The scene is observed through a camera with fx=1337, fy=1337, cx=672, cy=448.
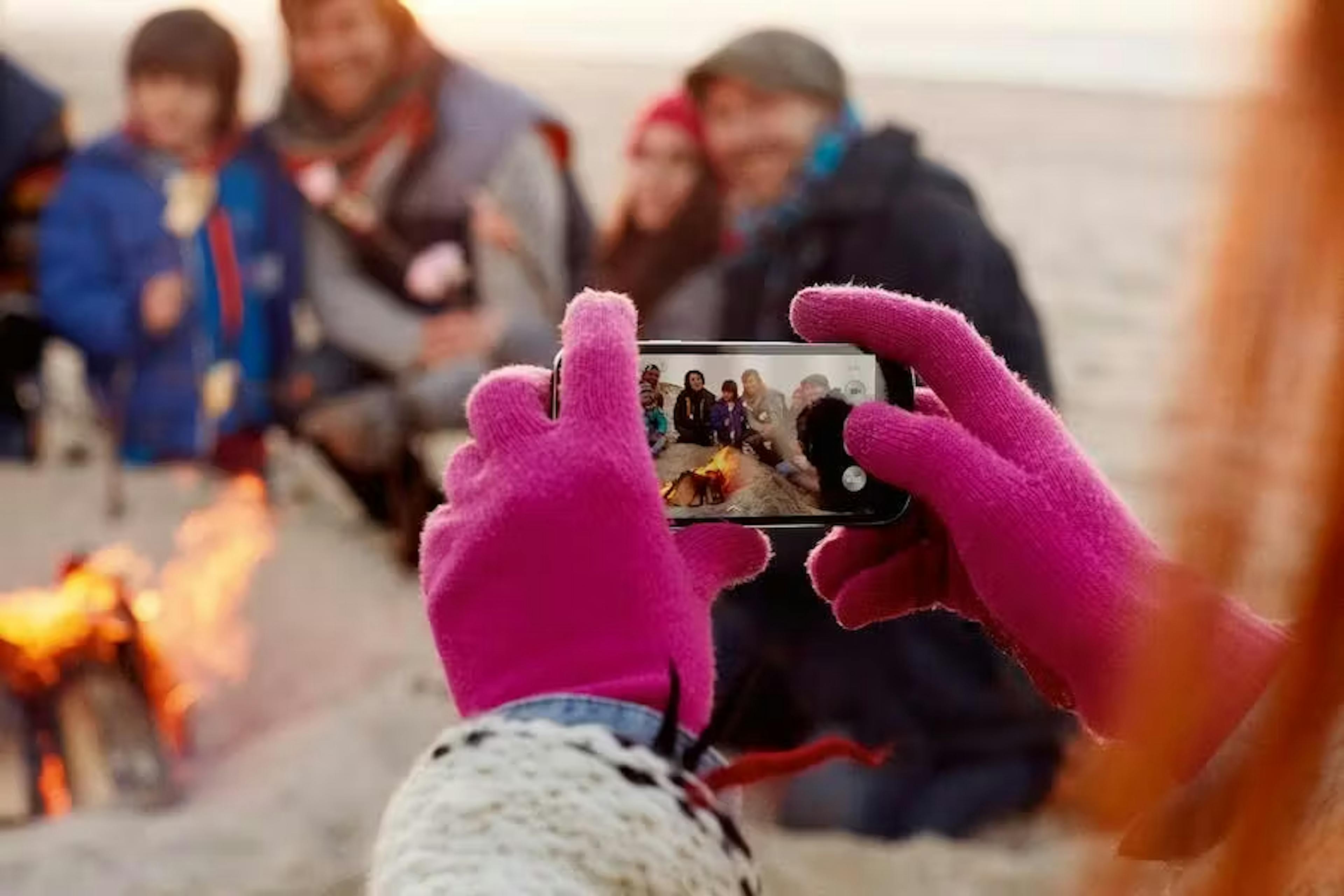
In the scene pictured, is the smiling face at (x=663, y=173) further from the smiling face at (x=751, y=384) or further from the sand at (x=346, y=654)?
the smiling face at (x=751, y=384)

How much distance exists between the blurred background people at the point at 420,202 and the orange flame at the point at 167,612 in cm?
19

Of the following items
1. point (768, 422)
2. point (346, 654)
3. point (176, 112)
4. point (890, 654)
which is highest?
point (768, 422)

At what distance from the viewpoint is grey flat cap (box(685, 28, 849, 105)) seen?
5.06 ft

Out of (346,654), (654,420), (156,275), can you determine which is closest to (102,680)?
(346,654)

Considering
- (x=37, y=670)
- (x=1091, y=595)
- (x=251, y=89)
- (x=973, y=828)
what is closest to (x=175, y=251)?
(x=251, y=89)

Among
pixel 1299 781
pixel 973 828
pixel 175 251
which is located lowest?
pixel 973 828

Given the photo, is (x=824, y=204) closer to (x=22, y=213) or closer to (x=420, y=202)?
(x=420, y=202)

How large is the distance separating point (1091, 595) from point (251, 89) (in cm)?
221

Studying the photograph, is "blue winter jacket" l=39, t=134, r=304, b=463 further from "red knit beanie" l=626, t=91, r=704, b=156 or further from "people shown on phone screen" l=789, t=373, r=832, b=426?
"people shown on phone screen" l=789, t=373, r=832, b=426

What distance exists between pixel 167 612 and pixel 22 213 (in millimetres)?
782

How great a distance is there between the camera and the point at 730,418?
50 cm

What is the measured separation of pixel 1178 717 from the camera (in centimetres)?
20

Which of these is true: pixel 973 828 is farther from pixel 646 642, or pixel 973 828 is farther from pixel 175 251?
pixel 175 251

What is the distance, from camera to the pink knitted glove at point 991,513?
40 centimetres
